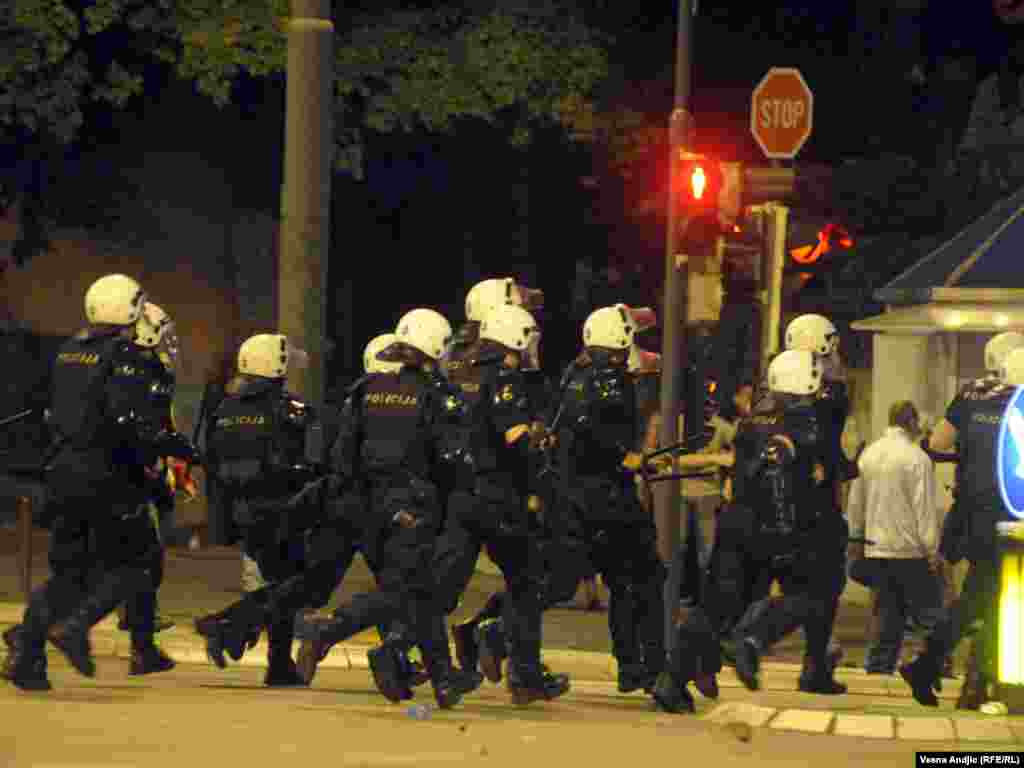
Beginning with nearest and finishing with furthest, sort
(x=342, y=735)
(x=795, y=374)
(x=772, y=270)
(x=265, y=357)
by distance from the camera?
1. (x=342, y=735)
2. (x=265, y=357)
3. (x=795, y=374)
4. (x=772, y=270)

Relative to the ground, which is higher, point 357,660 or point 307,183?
point 307,183

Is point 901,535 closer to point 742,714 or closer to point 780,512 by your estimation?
point 780,512

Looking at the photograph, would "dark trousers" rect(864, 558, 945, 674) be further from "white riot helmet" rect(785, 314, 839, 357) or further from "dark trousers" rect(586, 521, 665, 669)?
"dark trousers" rect(586, 521, 665, 669)

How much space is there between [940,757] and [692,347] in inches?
302

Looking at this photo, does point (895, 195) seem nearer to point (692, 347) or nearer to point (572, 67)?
point (572, 67)

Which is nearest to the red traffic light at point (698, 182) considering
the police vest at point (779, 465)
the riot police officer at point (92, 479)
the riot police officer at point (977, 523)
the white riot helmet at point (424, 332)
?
the police vest at point (779, 465)

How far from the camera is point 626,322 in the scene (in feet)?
46.8

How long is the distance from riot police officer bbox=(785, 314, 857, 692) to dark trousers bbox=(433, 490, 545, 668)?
1684 millimetres

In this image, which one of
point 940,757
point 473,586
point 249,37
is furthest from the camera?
point 249,37

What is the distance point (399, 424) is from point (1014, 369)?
10.5 feet

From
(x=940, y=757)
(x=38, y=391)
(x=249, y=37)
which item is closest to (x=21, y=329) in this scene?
(x=38, y=391)

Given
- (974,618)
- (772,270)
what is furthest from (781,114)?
(974,618)

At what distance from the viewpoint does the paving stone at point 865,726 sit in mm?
12695

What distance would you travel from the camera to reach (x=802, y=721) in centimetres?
1299
